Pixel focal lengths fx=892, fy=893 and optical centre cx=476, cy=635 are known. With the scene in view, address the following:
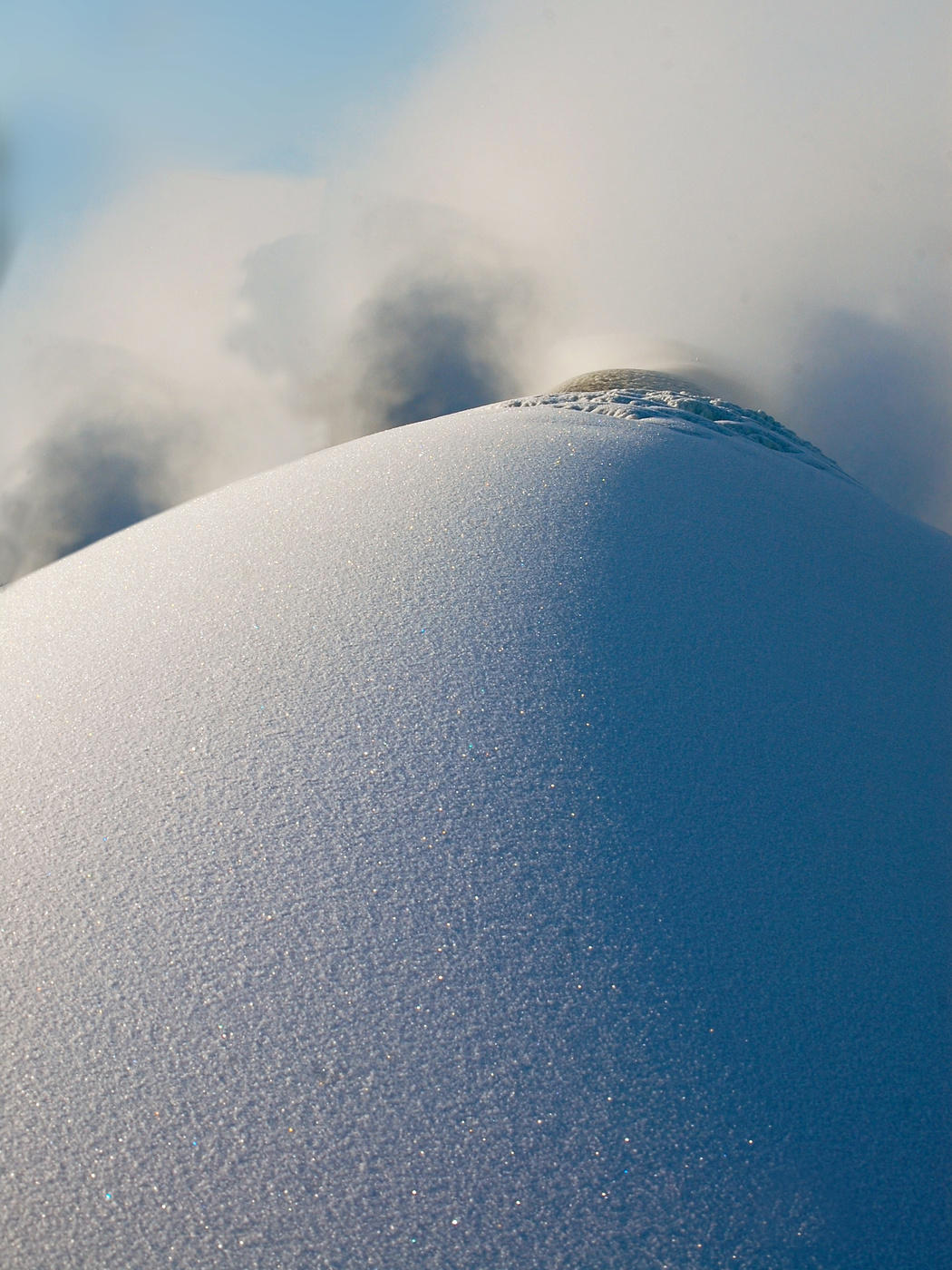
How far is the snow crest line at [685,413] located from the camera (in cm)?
181

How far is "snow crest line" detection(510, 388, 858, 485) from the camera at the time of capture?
1.81 metres

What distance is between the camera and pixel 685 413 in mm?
1890

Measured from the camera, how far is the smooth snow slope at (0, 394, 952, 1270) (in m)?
0.67

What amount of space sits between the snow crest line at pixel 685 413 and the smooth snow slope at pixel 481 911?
1.92 feet

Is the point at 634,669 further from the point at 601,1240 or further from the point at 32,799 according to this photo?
the point at 32,799

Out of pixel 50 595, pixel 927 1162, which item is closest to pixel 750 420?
pixel 50 595

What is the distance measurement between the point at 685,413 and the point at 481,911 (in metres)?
1.37

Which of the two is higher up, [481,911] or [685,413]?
[685,413]

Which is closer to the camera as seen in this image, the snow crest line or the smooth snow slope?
the smooth snow slope

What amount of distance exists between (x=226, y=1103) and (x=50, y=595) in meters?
0.99

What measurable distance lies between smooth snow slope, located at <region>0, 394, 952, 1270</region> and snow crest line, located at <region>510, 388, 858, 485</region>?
58cm

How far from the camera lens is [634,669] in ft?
3.43

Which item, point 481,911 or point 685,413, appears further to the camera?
point 685,413

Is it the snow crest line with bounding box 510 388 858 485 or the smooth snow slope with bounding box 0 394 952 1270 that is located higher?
the snow crest line with bounding box 510 388 858 485
